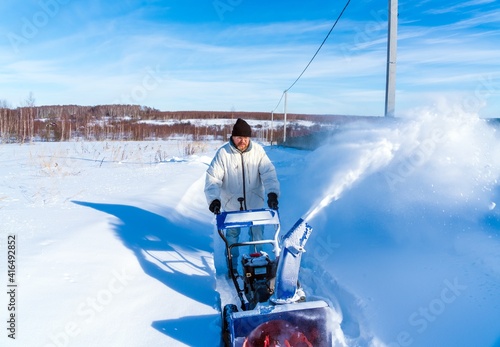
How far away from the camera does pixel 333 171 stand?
22.5 ft

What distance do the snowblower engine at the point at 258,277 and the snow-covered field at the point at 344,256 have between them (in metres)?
0.45

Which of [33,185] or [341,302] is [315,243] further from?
[33,185]

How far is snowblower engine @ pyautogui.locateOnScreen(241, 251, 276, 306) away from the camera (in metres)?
3.58

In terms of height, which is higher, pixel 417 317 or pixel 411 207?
pixel 411 207

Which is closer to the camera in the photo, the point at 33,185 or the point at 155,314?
the point at 155,314

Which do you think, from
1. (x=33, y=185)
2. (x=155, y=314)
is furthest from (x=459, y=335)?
(x=33, y=185)

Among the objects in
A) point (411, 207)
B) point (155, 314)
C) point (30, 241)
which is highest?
point (411, 207)

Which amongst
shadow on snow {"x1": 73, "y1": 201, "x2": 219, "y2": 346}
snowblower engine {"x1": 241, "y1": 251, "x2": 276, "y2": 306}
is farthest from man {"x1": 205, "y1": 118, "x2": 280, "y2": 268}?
snowblower engine {"x1": 241, "y1": 251, "x2": 276, "y2": 306}

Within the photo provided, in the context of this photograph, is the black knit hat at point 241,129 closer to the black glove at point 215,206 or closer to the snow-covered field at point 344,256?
the black glove at point 215,206

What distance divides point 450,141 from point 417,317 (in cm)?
303

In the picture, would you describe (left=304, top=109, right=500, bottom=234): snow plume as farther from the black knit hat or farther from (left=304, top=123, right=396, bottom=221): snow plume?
the black knit hat
